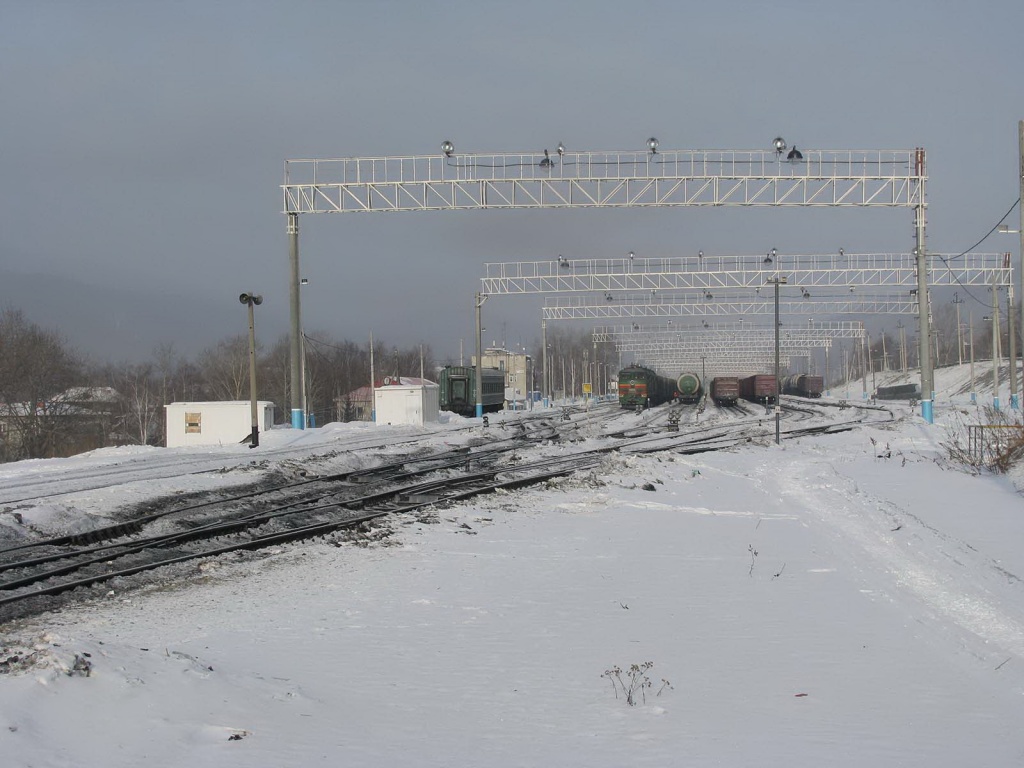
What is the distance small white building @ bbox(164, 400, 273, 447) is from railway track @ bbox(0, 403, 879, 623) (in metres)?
9.92

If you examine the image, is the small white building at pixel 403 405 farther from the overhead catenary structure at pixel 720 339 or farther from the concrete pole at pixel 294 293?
the overhead catenary structure at pixel 720 339

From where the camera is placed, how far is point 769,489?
21125 millimetres

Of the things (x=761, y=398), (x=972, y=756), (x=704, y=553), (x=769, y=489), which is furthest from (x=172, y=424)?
(x=761, y=398)

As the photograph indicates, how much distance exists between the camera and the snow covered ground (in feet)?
17.4

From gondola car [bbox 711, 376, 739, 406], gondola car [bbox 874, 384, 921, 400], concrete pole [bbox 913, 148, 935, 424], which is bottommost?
gondola car [bbox 874, 384, 921, 400]

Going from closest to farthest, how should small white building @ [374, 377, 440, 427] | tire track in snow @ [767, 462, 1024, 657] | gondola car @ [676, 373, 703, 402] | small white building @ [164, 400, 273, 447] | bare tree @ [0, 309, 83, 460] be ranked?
tire track in snow @ [767, 462, 1024, 657]
small white building @ [164, 400, 273, 447]
small white building @ [374, 377, 440, 427]
bare tree @ [0, 309, 83, 460]
gondola car @ [676, 373, 703, 402]

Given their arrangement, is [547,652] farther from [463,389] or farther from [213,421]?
[463,389]

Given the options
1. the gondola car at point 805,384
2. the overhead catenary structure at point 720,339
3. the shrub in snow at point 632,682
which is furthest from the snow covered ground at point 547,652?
the gondola car at point 805,384

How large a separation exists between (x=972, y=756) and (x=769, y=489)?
1609 centimetres

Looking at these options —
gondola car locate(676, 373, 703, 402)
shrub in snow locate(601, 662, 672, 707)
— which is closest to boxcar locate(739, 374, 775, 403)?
gondola car locate(676, 373, 703, 402)

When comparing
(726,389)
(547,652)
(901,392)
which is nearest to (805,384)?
(901,392)

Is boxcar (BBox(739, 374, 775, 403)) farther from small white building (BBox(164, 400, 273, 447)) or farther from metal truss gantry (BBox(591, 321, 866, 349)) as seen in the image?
small white building (BBox(164, 400, 273, 447))

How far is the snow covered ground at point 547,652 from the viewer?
5289 millimetres

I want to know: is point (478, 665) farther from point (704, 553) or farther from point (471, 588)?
point (704, 553)
